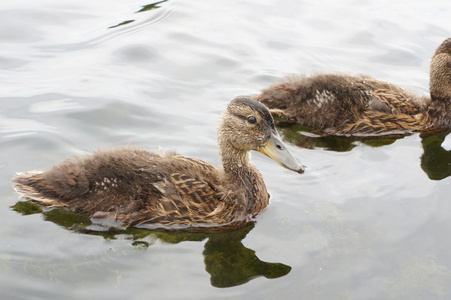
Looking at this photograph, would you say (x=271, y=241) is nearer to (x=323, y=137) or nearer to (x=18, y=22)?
(x=323, y=137)

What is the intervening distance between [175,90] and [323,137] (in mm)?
2317

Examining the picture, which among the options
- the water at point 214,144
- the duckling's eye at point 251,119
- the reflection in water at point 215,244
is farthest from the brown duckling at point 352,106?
the reflection in water at point 215,244

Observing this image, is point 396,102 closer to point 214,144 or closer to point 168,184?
point 214,144

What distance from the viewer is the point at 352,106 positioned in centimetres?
848

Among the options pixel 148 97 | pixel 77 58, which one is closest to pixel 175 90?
pixel 148 97

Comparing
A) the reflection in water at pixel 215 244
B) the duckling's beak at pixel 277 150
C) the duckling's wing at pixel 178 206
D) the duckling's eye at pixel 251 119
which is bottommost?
the reflection in water at pixel 215 244

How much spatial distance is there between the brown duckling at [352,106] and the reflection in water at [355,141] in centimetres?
10

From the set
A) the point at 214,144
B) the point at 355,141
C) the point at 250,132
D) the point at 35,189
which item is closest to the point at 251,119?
the point at 250,132

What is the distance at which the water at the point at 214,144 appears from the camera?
223 inches

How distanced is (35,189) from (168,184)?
1.37 metres

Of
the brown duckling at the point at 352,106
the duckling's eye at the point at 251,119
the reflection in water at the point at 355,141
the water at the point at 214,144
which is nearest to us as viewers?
the water at the point at 214,144

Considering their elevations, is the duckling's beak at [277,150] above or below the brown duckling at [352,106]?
above

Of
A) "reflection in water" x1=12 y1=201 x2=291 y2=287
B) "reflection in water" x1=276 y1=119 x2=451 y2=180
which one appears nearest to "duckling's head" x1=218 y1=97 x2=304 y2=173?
"reflection in water" x1=12 y1=201 x2=291 y2=287

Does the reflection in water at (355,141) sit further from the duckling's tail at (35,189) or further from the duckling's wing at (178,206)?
the duckling's tail at (35,189)
